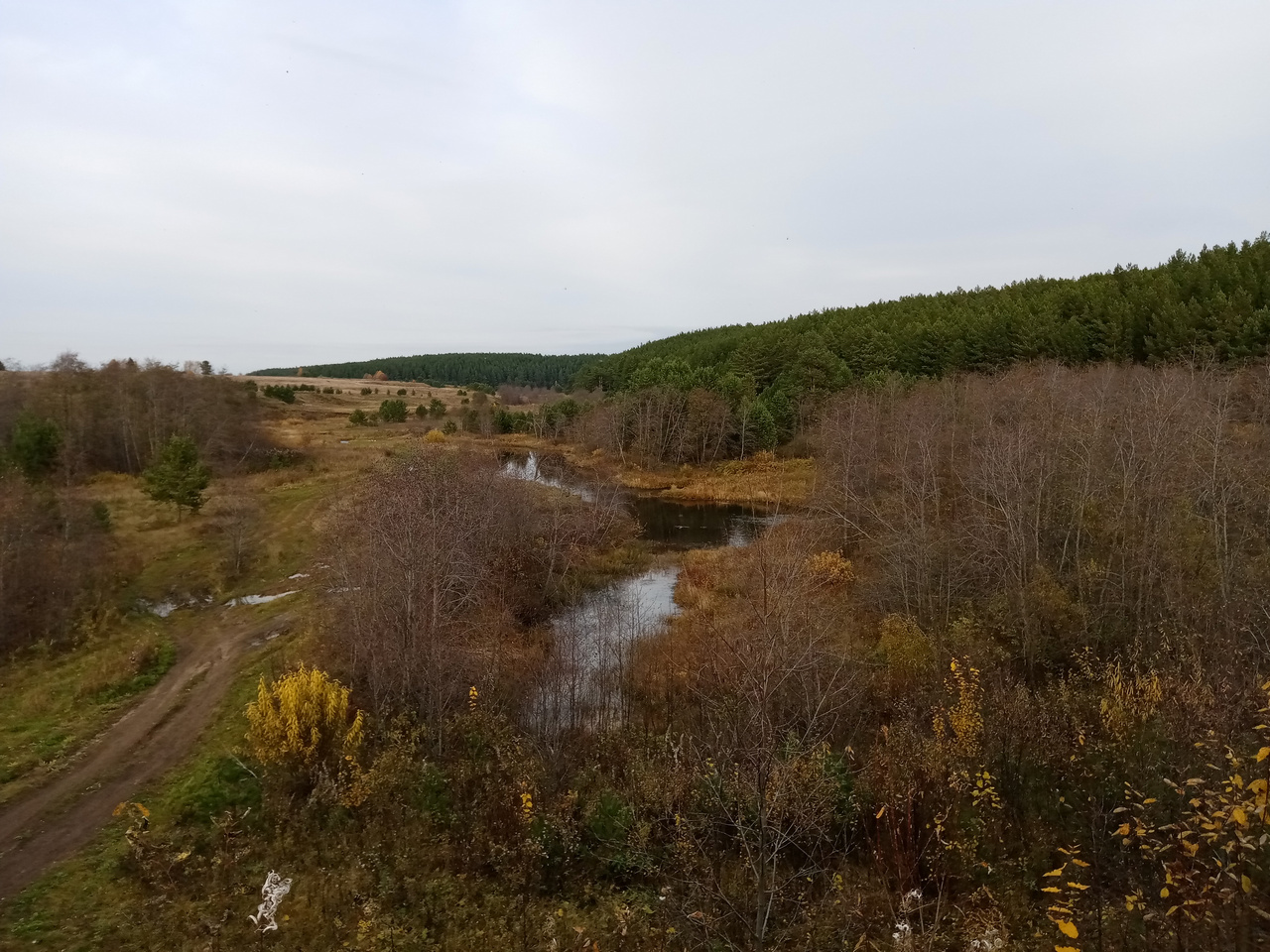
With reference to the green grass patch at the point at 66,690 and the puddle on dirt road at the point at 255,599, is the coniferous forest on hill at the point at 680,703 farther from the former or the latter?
the puddle on dirt road at the point at 255,599

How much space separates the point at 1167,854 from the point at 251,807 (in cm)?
1456

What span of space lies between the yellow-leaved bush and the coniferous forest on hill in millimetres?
73

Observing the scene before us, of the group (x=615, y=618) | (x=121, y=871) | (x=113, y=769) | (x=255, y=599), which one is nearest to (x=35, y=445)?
(x=255, y=599)

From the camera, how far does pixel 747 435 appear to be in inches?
2228

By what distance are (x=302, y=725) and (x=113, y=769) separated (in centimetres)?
378

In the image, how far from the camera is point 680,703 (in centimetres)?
1623

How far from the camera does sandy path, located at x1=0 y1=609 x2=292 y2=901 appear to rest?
10.7m

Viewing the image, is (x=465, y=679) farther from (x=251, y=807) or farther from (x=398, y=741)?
(x=251, y=807)

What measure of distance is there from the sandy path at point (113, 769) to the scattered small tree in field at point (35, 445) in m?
22.1

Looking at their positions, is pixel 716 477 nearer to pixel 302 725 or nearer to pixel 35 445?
pixel 35 445

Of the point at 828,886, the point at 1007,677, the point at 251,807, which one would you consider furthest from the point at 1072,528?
the point at 251,807

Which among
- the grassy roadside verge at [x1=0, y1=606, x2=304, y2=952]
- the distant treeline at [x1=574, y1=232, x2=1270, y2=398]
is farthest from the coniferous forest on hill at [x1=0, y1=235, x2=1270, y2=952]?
the distant treeline at [x1=574, y1=232, x2=1270, y2=398]

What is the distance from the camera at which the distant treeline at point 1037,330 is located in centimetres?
3553

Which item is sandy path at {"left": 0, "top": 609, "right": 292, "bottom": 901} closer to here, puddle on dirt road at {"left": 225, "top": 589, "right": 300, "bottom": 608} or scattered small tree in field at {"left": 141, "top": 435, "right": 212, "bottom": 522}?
puddle on dirt road at {"left": 225, "top": 589, "right": 300, "bottom": 608}
